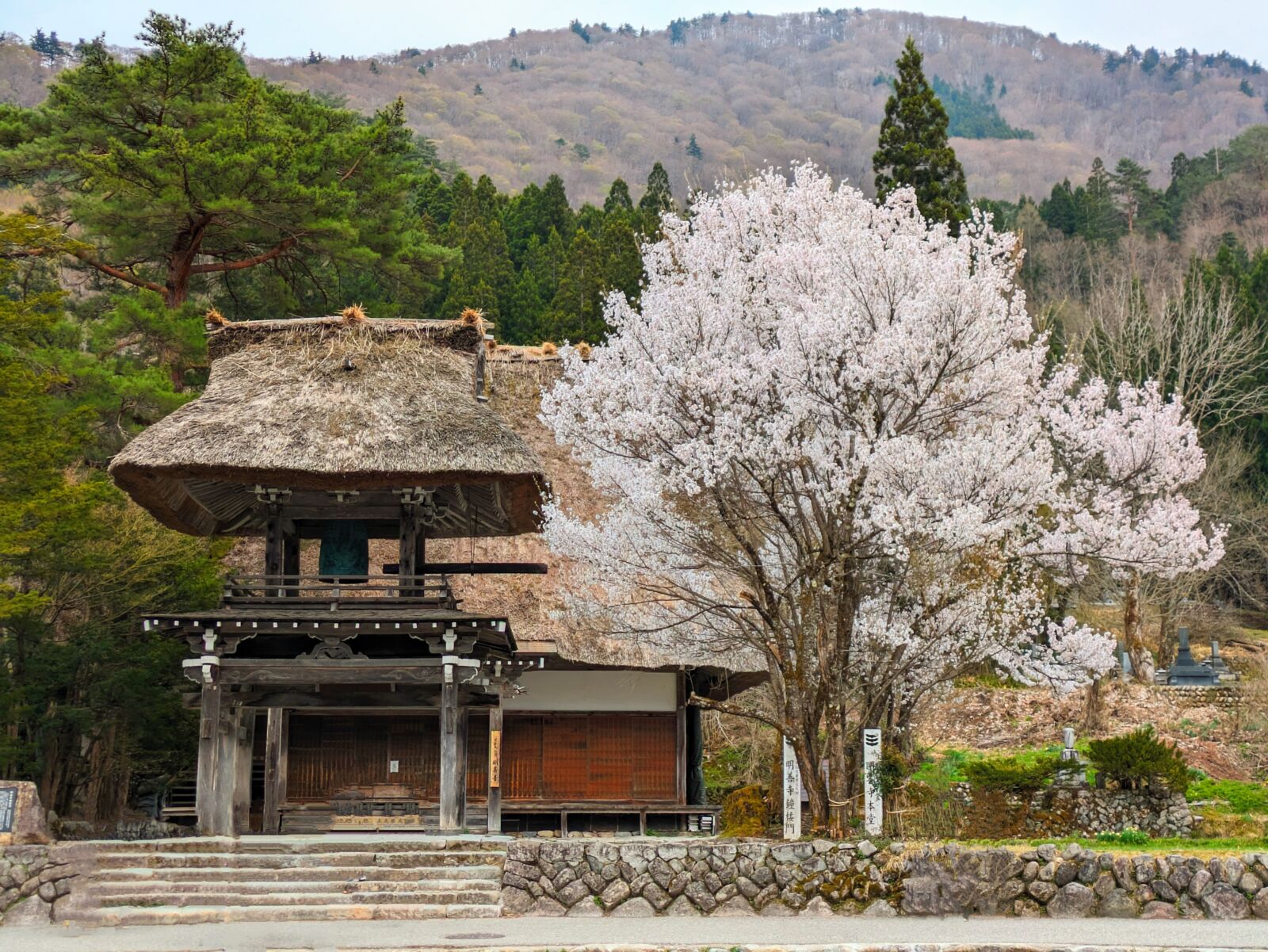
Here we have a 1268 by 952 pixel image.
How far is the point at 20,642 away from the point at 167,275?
966 centimetres

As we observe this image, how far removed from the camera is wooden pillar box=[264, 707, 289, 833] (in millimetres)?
17797

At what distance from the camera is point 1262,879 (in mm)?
11945

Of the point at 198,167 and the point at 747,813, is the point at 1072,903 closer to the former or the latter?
the point at 747,813

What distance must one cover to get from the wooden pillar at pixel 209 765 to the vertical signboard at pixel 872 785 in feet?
23.8

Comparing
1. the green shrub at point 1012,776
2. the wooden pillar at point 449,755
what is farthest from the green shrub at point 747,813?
the wooden pillar at point 449,755

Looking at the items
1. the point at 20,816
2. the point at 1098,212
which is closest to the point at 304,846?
the point at 20,816

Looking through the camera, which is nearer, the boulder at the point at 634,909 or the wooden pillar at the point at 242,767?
the boulder at the point at 634,909

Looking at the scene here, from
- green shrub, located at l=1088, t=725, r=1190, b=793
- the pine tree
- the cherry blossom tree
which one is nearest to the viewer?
the cherry blossom tree

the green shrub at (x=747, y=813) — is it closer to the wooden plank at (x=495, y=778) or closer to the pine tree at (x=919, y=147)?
the wooden plank at (x=495, y=778)

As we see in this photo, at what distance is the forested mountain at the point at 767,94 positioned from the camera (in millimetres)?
93438

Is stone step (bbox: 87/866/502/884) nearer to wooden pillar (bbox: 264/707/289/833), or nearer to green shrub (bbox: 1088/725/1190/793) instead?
wooden pillar (bbox: 264/707/289/833)

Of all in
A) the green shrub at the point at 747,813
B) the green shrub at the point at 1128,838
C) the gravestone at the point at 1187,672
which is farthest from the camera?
the gravestone at the point at 1187,672

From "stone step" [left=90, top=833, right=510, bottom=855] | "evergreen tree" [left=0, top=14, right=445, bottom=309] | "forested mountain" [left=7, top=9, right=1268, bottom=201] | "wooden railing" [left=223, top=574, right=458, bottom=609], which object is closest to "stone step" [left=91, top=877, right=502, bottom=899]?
"stone step" [left=90, top=833, right=510, bottom=855]

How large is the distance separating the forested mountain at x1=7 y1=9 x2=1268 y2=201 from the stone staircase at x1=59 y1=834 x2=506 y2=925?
6633 cm
